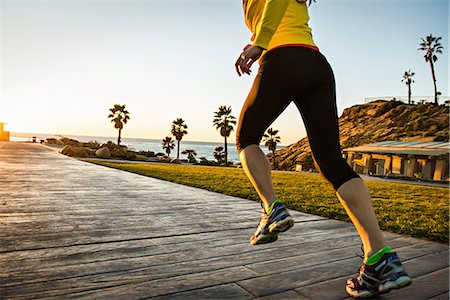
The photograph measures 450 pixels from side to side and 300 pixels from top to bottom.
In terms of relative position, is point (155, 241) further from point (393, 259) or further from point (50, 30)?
point (50, 30)

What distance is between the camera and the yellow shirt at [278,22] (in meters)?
1.73

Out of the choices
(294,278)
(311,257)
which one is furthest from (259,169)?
(311,257)

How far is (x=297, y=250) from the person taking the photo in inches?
94.3

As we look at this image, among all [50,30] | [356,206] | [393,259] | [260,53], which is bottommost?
[393,259]

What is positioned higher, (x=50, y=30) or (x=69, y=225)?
(x=50, y=30)

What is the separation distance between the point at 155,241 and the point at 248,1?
1.80 m

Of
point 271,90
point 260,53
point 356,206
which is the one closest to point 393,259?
point 356,206

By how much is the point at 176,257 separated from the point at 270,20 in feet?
5.04

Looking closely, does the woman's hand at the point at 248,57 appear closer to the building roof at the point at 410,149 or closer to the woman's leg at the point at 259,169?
the woman's leg at the point at 259,169

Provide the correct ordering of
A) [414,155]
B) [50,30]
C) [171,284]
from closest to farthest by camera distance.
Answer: [171,284], [50,30], [414,155]

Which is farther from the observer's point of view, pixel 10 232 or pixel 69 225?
pixel 69 225

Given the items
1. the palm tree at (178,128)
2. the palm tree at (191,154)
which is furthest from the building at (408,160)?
the palm tree at (178,128)

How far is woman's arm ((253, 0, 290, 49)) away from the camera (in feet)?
5.65

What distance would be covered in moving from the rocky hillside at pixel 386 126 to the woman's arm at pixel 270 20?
45725 mm
